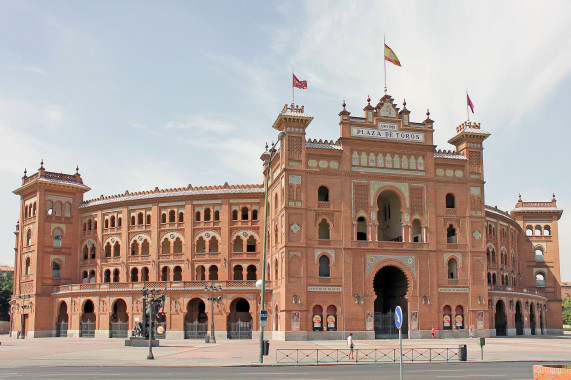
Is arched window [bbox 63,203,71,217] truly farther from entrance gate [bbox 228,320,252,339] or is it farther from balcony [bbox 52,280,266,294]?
entrance gate [bbox 228,320,252,339]

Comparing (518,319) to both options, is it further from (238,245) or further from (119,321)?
(119,321)

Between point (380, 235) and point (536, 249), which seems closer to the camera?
point (380, 235)

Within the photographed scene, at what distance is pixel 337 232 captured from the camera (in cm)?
6406

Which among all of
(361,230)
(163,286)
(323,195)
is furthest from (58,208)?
(361,230)

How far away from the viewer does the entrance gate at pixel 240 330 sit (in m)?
67.2

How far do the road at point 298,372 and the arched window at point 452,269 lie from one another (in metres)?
31.6

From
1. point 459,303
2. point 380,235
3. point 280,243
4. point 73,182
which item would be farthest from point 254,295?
point 73,182

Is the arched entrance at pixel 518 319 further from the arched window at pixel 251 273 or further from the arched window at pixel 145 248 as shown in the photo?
the arched window at pixel 145 248

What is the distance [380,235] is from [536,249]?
34.7m

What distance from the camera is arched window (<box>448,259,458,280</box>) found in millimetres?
66688

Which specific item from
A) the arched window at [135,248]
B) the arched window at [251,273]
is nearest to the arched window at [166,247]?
the arched window at [135,248]

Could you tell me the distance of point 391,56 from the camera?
65188mm

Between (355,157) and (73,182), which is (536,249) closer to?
(355,157)

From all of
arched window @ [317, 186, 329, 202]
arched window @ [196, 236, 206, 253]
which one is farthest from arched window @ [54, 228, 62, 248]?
arched window @ [317, 186, 329, 202]
